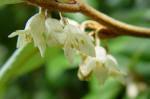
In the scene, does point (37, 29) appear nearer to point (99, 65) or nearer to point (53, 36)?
point (53, 36)

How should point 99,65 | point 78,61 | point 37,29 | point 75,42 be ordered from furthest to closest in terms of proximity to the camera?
point 78,61 → point 99,65 → point 75,42 → point 37,29

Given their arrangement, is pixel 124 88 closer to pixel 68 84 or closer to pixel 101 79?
pixel 68 84

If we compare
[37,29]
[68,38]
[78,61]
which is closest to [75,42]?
[68,38]

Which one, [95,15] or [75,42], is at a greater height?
[95,15]

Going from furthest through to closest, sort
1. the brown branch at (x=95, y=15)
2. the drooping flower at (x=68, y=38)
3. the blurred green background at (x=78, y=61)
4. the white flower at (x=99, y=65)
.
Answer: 1. the blurred green background at (x=78, y=61)
2. the white flower at (x=99, y=65)
3. the drooping flower at (x=68, y=38)
4. the brown branch at (x=95, y=15)

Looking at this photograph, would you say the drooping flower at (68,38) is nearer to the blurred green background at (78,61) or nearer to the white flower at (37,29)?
the white flower at (37,29)

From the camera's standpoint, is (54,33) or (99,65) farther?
(99,65)

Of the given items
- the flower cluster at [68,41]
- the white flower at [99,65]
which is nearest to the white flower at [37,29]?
the flower cluster at [68,41]
